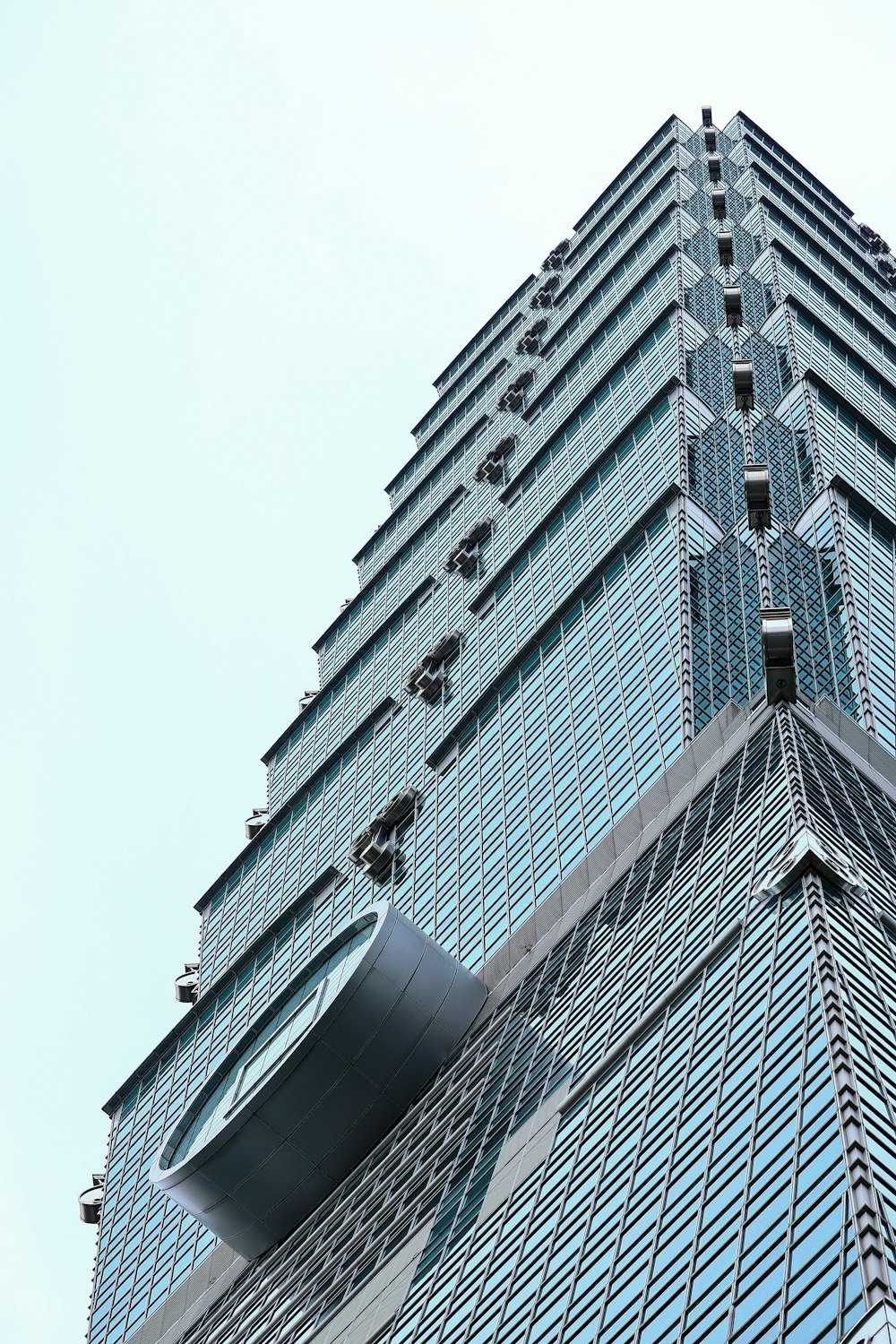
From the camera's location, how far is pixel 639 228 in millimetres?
126250

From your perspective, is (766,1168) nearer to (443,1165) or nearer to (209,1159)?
(443,1165)

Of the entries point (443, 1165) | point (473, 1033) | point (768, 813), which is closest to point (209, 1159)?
point (473, 1033)

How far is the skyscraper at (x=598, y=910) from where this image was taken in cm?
3453

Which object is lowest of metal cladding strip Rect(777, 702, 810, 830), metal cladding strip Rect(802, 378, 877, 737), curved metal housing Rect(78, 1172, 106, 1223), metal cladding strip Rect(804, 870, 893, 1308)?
curved metal housing Rect(78, 1172, 106, 1223)

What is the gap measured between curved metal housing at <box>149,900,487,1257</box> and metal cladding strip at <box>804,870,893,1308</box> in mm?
21883

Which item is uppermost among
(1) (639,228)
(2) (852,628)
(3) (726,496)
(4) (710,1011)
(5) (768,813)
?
(1) (639,228)

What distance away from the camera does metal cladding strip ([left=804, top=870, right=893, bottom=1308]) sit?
27.0m

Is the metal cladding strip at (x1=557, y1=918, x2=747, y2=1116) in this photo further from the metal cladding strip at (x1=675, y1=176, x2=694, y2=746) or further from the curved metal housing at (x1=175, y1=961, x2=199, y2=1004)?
the curved metal housing at (x1=175, y1=961, x2=199, y2=1004)

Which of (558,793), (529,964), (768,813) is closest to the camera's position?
(768,813)

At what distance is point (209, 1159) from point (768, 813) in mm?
23309

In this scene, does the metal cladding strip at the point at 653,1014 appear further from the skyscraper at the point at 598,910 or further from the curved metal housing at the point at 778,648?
the curved metal housing at the point at 778,648

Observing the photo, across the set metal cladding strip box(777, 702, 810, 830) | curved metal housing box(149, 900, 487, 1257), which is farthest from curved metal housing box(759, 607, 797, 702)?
curved metal housing box(149, 900, 487, 1257)

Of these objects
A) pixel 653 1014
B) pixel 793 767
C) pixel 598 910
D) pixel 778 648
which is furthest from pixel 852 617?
pixel 653 1014

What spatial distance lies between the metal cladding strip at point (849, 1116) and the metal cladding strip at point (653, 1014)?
260cm
